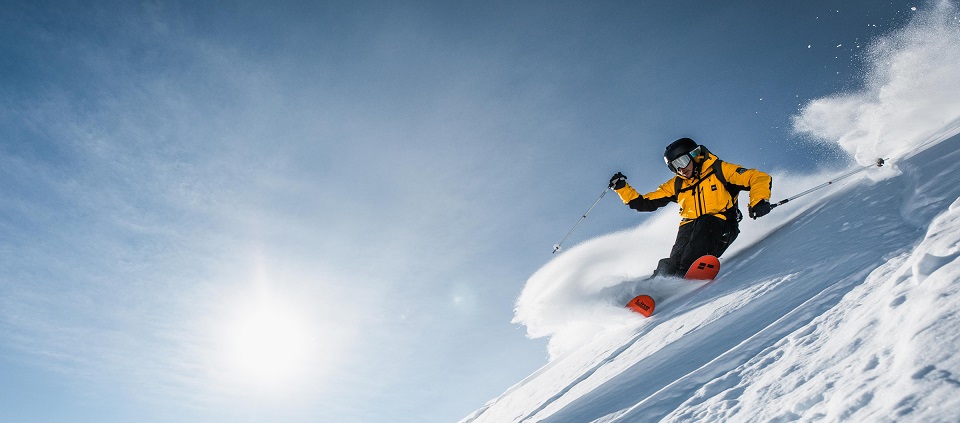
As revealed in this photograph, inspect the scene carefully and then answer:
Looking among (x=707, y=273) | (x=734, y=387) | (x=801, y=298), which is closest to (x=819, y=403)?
(x=734, y=387)

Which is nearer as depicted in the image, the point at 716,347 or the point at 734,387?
the point at 734,387

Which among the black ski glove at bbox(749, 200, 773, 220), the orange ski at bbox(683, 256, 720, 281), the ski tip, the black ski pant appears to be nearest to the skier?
the black ski pant

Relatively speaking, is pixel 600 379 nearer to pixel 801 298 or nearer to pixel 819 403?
pixel 801 298

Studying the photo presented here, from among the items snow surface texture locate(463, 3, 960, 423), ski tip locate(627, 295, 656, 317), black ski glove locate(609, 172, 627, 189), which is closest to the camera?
snow surface texture locate(463, 3, 960, 423)

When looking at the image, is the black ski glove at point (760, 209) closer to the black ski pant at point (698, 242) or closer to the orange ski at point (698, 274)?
the black ski pant at point (698, 242)

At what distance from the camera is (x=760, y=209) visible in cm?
608

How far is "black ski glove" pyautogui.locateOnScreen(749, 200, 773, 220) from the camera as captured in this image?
19.9 ft

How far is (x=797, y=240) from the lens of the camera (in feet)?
14.8

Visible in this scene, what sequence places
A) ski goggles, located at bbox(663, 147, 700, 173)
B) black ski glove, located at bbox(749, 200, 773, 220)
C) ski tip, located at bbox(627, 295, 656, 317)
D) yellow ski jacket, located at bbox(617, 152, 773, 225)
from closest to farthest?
ski tip, located at bbox(627, 295, 656, 317), black ski glove, located at bbox(749, 200, 773, 220), yellow ski jacket, located at bbox(617, 152, 773, 225), ski goggles, located at bbox(663, 147, 700, 173)

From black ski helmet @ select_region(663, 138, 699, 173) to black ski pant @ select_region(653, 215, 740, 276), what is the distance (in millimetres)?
908

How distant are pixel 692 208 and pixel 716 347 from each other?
15.4 ft

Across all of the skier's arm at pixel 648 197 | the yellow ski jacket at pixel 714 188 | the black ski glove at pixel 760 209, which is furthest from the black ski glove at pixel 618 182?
the black ski glove at pixel 760 209

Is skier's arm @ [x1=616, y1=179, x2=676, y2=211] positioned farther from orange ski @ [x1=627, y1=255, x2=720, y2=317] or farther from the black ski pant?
orange ski @ [x1=627, y1=255, x2=720, y2=317]

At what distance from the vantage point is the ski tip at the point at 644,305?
5762 mm
